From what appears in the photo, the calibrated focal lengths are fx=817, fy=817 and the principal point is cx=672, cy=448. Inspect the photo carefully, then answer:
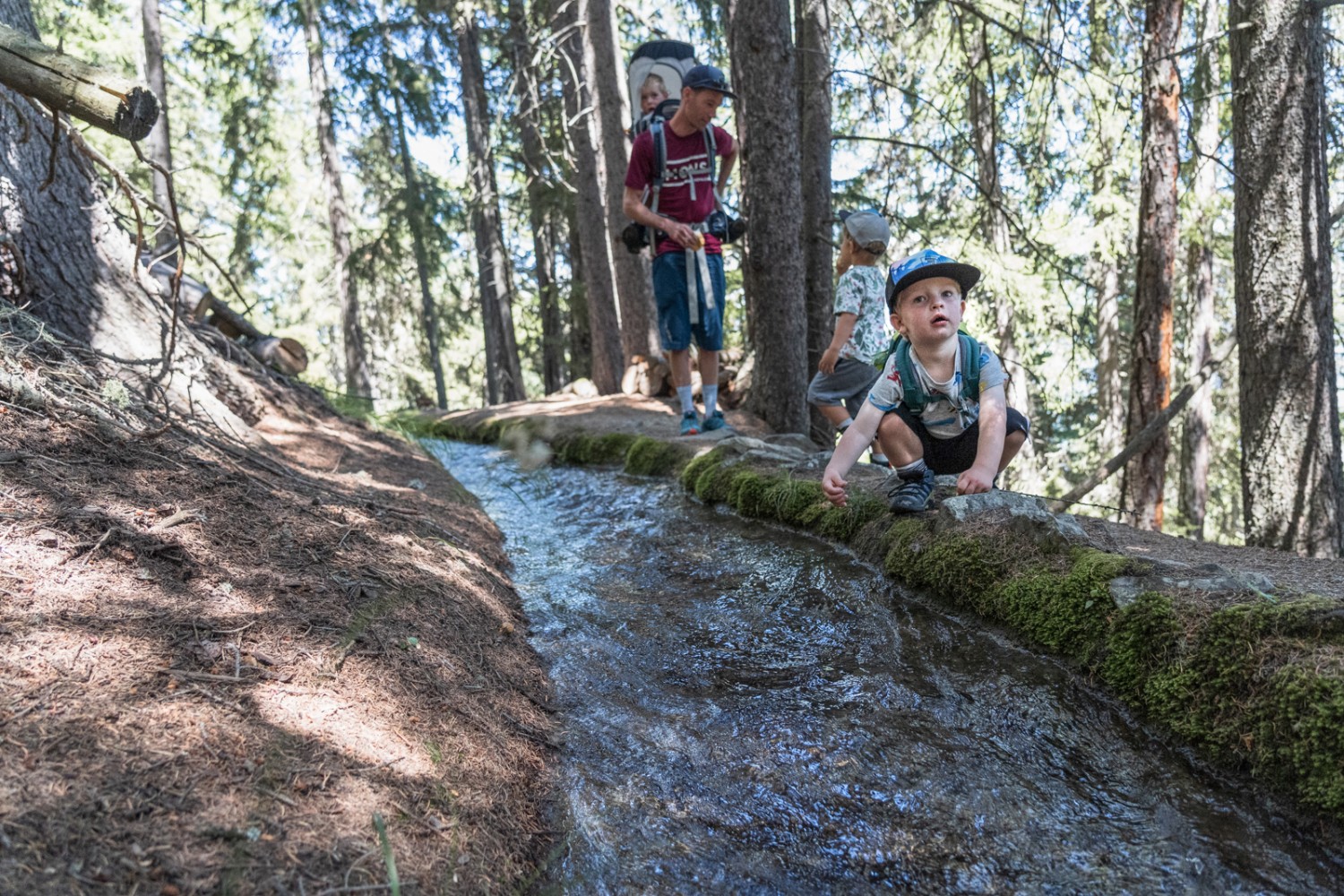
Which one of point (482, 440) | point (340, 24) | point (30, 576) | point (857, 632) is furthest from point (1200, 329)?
point (340, 24)

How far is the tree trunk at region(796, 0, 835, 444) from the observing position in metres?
8.10

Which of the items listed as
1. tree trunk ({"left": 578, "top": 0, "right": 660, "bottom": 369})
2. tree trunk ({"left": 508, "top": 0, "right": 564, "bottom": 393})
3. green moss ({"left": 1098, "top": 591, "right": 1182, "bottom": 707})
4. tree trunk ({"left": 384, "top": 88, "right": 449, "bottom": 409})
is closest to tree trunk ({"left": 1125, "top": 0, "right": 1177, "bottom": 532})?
tree trunk ({"left": 578, "top": 0, "right": 660, "bottom": 369})

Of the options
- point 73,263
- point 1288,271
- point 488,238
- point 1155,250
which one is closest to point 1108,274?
point 1155,250

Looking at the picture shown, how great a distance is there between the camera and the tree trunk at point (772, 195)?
6719 millimetres

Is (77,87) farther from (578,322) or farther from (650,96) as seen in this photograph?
(578,322)

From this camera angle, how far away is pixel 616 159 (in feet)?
36.1

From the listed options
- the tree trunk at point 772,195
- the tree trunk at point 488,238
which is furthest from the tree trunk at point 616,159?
the tree trunk at point 488,238

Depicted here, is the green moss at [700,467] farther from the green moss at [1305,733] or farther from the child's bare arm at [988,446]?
the green moss at [1305,733]

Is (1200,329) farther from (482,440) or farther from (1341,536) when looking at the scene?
(482,440)

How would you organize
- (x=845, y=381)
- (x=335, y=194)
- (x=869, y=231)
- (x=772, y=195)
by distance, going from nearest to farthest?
(x=869, y=231)
(x=845, y=381)
(x=772, y=195)
(x=335, y=194)

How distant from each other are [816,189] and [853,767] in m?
6.87

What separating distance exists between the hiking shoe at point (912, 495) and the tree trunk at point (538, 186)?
9140 millimetres

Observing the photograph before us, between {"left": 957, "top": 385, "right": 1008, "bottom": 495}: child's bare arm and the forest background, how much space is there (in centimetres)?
44

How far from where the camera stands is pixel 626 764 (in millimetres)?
2447
